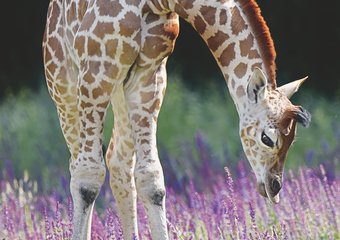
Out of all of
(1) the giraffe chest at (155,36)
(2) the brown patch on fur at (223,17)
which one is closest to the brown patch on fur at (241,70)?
(2) the brown patch on fur at (223,17)

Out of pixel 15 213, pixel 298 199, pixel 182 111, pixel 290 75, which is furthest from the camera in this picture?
pixel 290 75

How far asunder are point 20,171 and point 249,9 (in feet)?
18.0

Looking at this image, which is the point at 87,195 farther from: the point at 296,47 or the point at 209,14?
the point at 296,47

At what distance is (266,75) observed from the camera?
5469 millimetres

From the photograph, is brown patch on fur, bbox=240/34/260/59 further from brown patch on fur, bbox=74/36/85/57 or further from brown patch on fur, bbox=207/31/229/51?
brown patch on fur, bbox=74/36/85/57

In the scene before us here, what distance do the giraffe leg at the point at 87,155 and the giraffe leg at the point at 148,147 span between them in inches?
7.2

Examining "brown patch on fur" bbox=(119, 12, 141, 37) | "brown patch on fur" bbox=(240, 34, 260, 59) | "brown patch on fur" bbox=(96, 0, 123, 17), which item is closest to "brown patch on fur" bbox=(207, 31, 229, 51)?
"brown patch on fur" bbox=(240, 34, 260, 59)

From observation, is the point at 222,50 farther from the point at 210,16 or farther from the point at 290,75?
the point at 290,75

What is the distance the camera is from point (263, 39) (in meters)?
5.47

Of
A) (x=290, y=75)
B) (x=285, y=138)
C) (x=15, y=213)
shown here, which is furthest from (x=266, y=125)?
(x=290, y=75)

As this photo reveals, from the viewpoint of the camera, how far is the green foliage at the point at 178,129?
10.2 metres

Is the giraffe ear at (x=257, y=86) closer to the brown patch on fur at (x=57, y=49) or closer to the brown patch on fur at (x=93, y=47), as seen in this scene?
the brown patch on fur at (x=93, y=47)

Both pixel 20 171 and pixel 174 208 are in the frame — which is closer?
pixel 174 208

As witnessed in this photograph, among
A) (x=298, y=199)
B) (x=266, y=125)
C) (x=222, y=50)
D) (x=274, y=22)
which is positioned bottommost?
(x=298, y=199)
